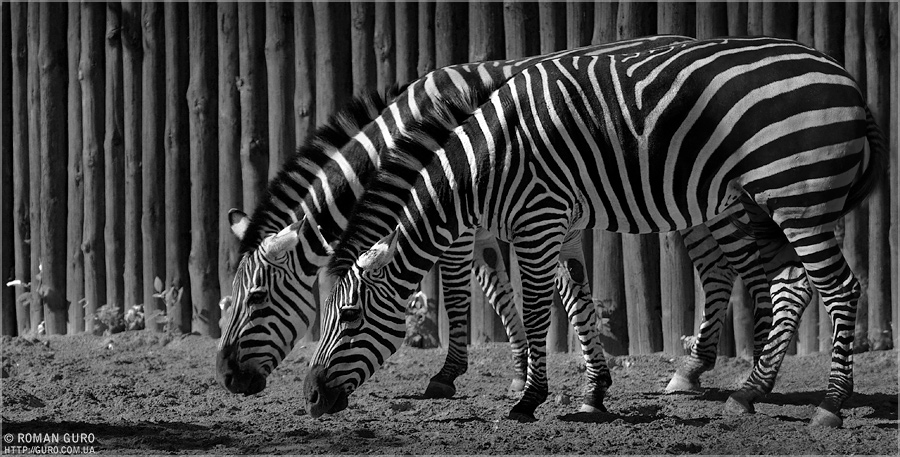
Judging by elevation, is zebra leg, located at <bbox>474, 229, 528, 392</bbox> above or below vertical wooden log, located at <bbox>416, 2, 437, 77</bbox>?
below

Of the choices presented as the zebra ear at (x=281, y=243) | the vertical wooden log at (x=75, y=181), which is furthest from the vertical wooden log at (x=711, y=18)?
the vertical wooden log at (x=75, y=181)

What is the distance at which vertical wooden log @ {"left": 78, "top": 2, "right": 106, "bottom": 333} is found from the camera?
30.2 ft

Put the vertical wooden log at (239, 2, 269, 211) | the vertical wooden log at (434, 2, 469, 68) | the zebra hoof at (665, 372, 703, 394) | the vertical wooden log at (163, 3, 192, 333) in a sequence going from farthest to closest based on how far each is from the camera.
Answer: the vertical wooden log at (163, 3, 192, 333)
the vertical wooden log at (239, 2, 269, 211)
the vertical wooden log at (434, 2, 469, 68)
the zebra hoof at (665, 372, 703, 394)

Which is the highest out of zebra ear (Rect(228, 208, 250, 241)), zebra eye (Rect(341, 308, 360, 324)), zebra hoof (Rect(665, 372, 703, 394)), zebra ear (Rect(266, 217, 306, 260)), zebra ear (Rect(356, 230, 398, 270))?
zebra ear (Rect(228, 208, 250, 241))

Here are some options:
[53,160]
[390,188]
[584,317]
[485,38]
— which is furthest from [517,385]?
[53,160]

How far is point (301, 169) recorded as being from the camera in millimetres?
6129

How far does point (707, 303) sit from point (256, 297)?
2.83 m

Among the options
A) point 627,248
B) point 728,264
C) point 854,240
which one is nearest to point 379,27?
point 627,248

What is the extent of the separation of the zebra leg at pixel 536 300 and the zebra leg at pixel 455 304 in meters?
0.74

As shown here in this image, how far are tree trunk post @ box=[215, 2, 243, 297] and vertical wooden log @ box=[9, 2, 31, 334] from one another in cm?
254

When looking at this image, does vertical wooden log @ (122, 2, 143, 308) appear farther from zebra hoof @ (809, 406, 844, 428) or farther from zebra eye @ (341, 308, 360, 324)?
zebra hoof @ (809, 406, 844, 428)

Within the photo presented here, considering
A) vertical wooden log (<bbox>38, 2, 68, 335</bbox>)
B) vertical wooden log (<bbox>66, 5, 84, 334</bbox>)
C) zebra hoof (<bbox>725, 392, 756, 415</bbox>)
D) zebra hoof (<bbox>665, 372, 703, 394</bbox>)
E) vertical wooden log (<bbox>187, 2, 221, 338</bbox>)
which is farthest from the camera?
vertical wooden log (<bbox>38, 2, 68, 335</bbox>)

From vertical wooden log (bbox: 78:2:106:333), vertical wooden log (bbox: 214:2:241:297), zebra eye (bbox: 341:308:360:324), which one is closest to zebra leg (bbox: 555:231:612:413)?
zebra eye (bbox: 341:308:360:324)

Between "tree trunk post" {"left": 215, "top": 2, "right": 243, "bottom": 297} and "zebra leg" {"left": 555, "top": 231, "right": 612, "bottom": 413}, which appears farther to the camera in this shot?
"tree trunk post" {"left": 215, "top": 2, "right": 243, "bottom": 297}
